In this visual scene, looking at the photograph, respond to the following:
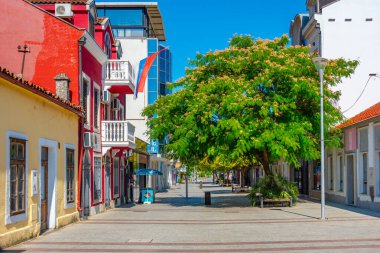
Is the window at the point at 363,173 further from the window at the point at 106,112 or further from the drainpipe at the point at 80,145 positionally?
the drainpipe at the point at 80,145

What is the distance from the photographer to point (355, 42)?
35531mm

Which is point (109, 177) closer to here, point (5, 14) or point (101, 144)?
point (101, 144)

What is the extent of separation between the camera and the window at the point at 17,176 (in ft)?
44.9

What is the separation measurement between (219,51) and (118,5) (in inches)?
1346

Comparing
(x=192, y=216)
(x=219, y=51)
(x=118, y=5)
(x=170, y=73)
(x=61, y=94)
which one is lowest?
(x=192, y=216)

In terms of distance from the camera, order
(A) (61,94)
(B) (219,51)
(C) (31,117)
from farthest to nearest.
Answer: (B) (219,51) < (A) (61,94) < (C) (31,117)

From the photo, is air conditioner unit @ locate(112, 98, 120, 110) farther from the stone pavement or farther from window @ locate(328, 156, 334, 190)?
window @ locate(328, 156, 334, 190)

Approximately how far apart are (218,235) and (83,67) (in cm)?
986

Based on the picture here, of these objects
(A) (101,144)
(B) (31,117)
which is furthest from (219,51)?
(B) (31,117)

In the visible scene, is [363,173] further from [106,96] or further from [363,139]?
[106,96]

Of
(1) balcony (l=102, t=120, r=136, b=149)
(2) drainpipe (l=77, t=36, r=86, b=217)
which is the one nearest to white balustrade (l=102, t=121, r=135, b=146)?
(1) balcony (l=102, t=120, r=136, b=149)

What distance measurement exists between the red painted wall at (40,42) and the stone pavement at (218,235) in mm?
5762

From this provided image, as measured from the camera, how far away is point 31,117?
15203 mm

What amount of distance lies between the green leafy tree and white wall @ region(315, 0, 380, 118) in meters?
7.63
